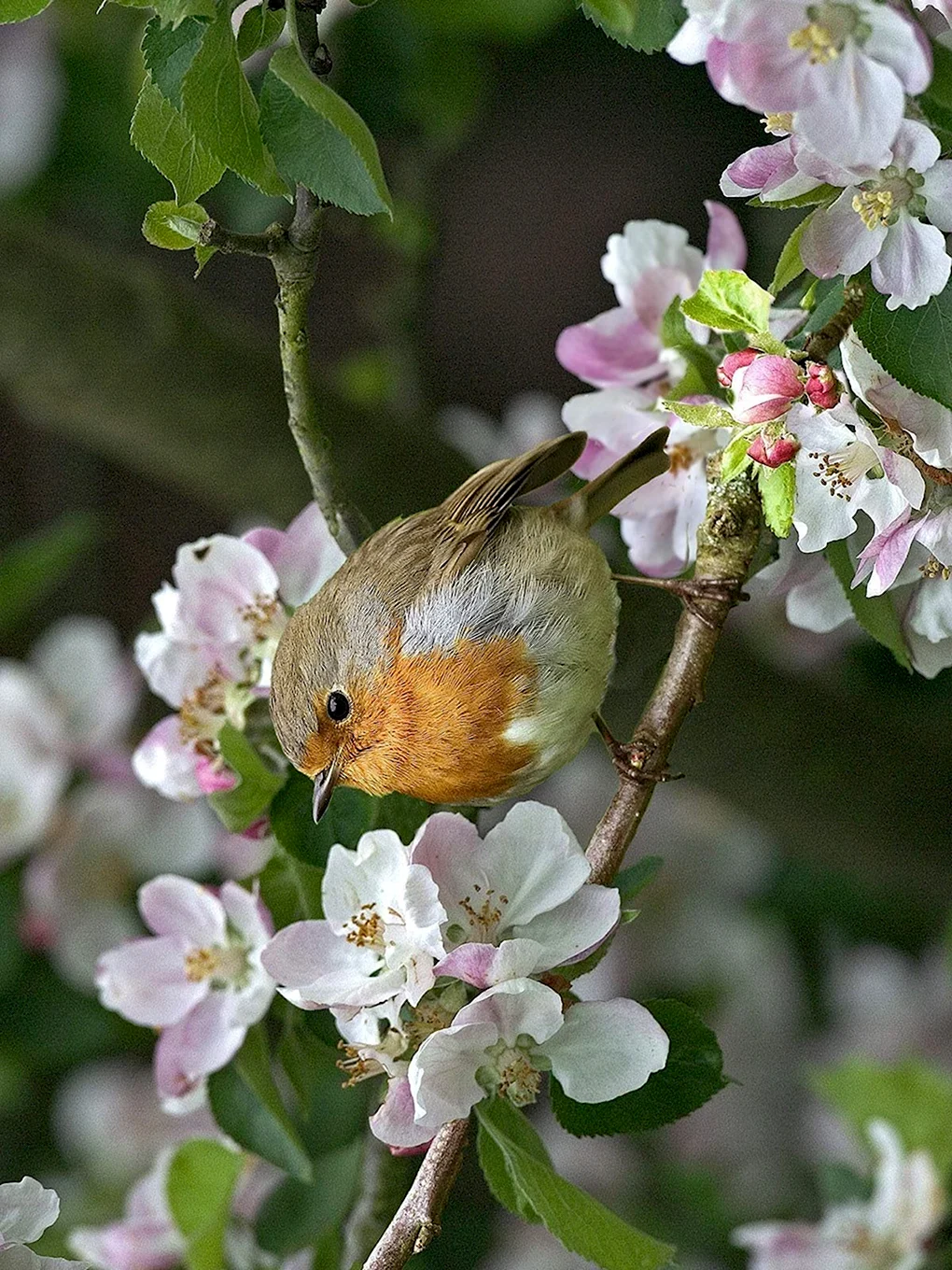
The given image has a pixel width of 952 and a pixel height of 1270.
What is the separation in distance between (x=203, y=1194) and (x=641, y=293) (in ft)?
1.30

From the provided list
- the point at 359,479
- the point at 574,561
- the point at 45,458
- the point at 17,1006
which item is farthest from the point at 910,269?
the point at 45,458

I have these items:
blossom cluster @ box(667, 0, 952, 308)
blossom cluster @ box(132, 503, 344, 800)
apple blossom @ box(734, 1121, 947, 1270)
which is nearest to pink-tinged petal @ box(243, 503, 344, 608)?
blossom cluster @ box(132, 503, 344, 800)

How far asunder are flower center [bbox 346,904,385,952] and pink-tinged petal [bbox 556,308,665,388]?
0.22 meters

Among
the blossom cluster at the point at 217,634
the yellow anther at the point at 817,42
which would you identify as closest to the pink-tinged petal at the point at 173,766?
the blossom cluster at the point at 217,634

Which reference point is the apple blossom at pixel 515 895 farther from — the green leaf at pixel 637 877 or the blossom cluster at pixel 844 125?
the blossom cluster at pixel 844 125

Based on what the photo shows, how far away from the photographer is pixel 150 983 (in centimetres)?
60

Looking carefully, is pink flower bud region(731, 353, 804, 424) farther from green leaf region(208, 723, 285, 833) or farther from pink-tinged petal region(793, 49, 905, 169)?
green leaf region(208, 723, 285, 833)

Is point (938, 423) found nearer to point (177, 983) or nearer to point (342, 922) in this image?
point (342, 922)

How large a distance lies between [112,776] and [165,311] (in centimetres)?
31

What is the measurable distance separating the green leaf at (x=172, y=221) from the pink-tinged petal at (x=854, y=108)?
0.55ft

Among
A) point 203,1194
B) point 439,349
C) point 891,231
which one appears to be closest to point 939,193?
point 891,231

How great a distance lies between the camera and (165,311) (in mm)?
971

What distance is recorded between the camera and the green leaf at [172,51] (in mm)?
422

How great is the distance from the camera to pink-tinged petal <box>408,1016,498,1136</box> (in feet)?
1.34
